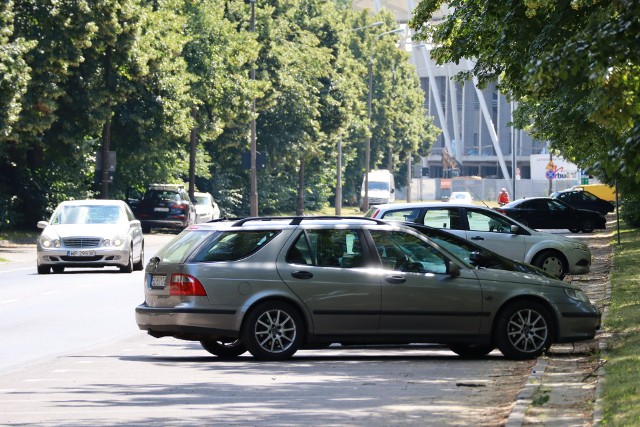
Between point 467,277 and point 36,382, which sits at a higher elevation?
point 467,277

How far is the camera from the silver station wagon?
1459 cm

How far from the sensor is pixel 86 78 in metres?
51.2

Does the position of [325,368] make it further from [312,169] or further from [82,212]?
[312,169]

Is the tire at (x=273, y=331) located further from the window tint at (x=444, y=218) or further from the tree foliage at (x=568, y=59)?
the window tint at (x=444, y=218)

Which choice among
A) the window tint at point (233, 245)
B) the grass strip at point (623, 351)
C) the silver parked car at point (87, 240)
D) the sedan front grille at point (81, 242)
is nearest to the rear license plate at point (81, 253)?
the silver parked car at point (87, 240)

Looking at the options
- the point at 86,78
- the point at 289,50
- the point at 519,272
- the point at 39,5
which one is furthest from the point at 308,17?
the point at 519,272

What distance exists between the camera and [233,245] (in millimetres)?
14938

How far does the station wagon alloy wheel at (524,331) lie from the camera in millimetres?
14742

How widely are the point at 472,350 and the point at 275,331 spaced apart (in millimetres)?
2245

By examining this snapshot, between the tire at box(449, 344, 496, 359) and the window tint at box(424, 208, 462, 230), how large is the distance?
29.9 feet

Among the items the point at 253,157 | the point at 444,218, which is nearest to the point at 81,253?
the point at 444,218

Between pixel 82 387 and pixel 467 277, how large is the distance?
4.21 meters

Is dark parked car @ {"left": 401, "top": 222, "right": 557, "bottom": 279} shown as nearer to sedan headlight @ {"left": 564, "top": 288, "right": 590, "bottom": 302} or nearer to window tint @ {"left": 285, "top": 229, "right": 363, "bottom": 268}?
sedan headlight @ {"left": 564, "top": 288, "right": 590, "bottom": 302}

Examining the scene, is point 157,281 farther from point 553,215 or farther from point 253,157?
point 253,157
